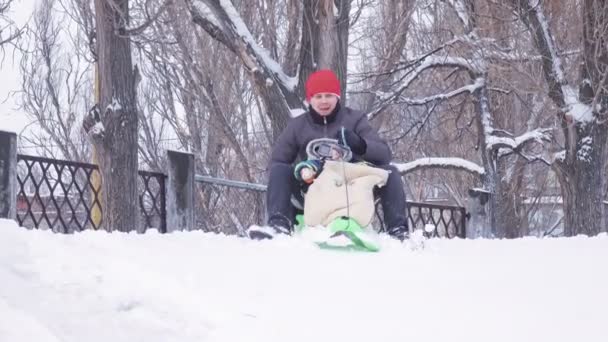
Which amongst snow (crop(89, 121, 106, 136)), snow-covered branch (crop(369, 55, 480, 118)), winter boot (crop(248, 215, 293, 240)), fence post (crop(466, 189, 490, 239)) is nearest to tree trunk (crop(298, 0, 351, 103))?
snow (crop(89, 121, 106, 136))

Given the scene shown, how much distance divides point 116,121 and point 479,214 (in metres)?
5.71

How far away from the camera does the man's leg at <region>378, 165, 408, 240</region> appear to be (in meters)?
5.45

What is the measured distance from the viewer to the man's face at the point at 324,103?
5738mm

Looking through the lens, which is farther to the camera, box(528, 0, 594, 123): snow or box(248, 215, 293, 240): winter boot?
box(528, 0, 594, 123): snow

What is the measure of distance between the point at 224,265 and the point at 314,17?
205 inches

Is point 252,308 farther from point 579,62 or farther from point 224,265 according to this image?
point 579,62

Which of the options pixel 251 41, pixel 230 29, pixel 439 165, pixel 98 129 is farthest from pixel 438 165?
pixel 98 129

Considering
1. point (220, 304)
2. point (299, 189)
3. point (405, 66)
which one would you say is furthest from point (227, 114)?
point (220, 304)

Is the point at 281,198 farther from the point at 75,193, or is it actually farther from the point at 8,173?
the point at 75,193

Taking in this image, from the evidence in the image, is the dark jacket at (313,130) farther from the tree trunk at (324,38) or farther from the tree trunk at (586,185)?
the tree trunk at (586,185)

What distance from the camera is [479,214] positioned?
37.8ft

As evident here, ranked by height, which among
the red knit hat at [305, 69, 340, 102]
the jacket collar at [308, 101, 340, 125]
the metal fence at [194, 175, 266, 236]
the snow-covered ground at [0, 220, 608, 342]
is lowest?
the metal fence at [194, 175, 266, 236]

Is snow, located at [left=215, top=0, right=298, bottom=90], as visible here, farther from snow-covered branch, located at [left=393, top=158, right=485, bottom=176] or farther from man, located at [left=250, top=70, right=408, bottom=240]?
snow-covered branch, located at [left=393, top=158, right=485, bottom=176]

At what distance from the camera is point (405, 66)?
40.6ft
